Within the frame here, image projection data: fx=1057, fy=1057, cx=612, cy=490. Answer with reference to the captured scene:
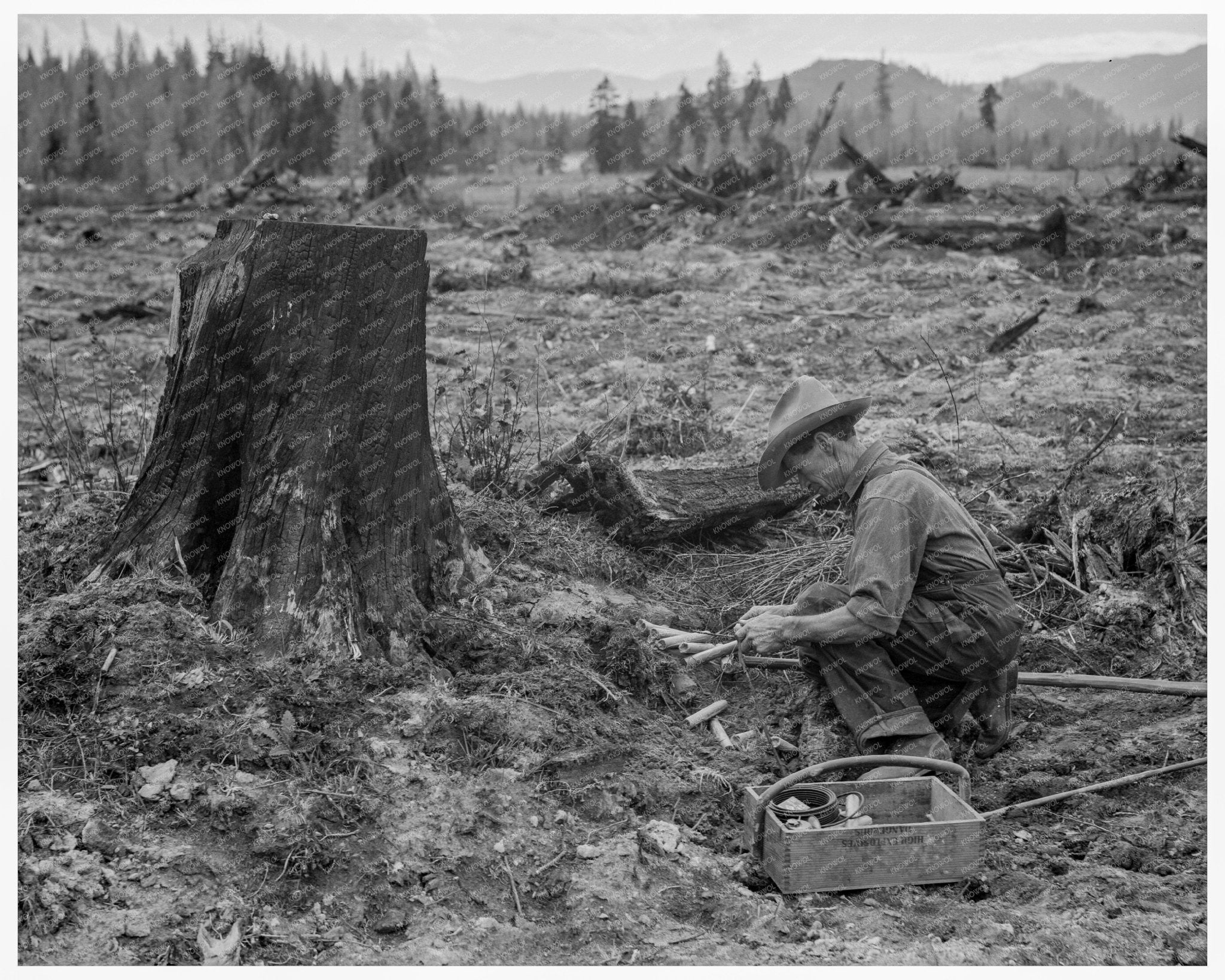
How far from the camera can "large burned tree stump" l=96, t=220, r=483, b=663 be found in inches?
143

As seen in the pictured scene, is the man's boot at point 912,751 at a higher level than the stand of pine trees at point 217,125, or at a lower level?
lower

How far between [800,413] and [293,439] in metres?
1.74

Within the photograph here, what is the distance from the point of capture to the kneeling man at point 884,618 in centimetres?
344

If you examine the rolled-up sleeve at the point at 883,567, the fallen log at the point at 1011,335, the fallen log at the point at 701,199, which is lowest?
the rolled-up sleeve at the point at 883,567

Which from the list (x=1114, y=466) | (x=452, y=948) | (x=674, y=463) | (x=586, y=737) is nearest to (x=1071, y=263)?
(x=1114, y=466)

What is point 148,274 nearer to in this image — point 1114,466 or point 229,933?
point 1114,466

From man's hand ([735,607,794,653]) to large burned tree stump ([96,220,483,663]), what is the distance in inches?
46.6

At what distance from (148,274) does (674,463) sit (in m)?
12.2

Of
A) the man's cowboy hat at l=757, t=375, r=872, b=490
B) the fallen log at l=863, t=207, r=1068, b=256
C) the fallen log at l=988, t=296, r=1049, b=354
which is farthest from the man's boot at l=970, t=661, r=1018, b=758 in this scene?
the fallen log at l=863, t=207, r=1068, b=256

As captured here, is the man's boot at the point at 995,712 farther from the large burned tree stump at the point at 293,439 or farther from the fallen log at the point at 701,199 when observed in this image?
the fallen log at the point at 701,199

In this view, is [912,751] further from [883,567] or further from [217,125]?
[217,125]

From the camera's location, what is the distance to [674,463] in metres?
6.56

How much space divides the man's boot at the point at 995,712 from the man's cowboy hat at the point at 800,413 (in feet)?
3.61

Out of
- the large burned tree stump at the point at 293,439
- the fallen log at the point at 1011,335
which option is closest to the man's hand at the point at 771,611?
the large burned tree stump at the point at 293,439
